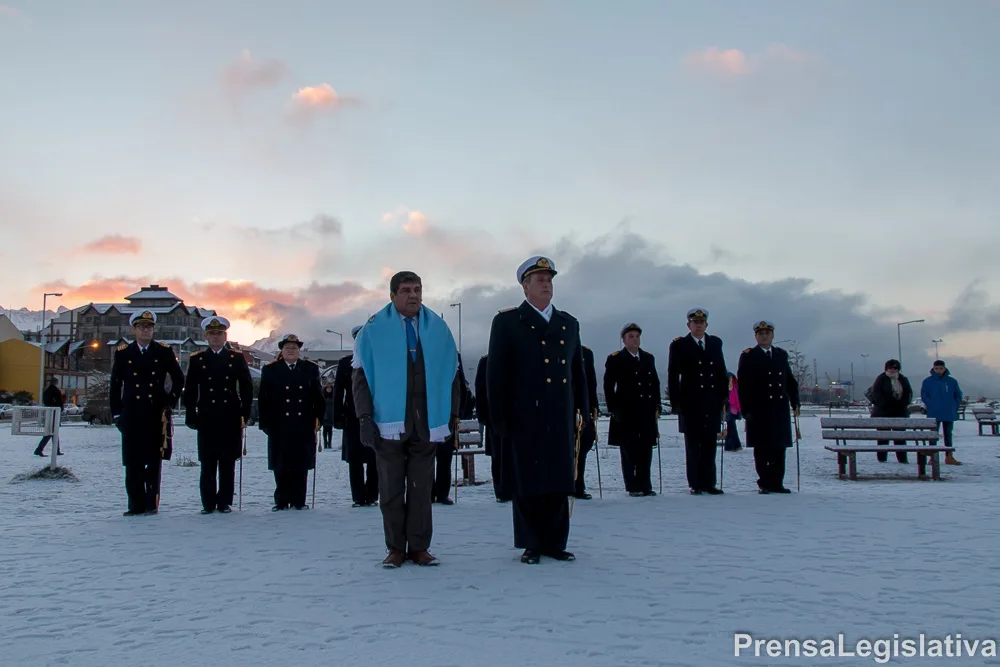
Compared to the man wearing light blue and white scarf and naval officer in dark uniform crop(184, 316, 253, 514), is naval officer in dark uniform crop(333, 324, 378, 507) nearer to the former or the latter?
naval officer in dark uniform crop(184, 316, 253, 514)

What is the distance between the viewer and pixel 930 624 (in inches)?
164

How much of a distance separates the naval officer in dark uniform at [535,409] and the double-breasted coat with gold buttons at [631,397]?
3.72 m

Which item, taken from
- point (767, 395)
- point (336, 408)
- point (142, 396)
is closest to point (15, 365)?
point (142, 396)

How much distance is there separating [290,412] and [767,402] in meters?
6.00

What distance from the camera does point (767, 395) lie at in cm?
1023

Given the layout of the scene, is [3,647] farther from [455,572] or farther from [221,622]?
[455,572]

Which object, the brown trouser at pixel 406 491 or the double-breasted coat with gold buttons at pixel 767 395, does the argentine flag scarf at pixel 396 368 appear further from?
the double-breasted coat with gold buttons at pixel 767 395

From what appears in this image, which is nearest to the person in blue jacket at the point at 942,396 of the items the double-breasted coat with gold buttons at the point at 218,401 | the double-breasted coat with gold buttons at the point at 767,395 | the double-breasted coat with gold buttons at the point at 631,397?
the double-breasted coat with gold buttons at the point at 767,395

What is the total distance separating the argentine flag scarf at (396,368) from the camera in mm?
5820

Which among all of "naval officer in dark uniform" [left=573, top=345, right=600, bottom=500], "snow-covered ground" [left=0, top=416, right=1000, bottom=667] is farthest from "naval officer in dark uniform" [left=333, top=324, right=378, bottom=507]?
"naval officer in dark uniform" [left=573, top=345, right=600, bottom=500]

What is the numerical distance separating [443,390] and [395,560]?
129 cm

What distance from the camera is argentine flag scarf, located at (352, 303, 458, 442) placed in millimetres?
5820

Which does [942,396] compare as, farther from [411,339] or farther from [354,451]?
[411,339]

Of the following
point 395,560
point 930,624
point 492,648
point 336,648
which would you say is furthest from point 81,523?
point 930,624
